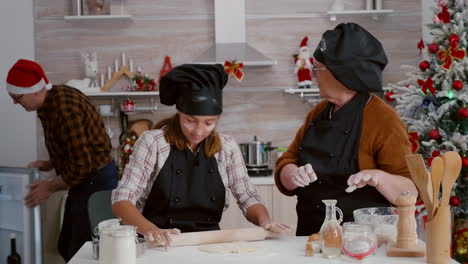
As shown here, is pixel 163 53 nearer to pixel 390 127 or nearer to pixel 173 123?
pixel 173 123

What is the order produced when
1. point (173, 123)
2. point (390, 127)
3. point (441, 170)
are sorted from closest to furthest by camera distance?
1. point (441, 170)
2. point (390, 127)
3. point (173, 123)

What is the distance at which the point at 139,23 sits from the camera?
4.82m

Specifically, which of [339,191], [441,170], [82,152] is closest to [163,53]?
[82,152]

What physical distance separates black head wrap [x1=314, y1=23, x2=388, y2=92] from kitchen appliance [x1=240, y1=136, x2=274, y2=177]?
2.16m

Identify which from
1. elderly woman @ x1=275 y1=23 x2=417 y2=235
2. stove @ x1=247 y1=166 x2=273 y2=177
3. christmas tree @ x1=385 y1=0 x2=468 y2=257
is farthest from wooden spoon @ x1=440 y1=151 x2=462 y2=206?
stove @ x1=247 y1=166 x2=273 y2=177

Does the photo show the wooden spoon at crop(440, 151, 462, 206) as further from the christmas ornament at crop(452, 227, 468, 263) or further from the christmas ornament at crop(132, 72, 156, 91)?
the christmas ornament at crop(132, 72, 156, 91)

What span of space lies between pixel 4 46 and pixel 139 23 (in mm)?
987

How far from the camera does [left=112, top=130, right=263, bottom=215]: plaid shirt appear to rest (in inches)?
93.0

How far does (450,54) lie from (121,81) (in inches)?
92.5

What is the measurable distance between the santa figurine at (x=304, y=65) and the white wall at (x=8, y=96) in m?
1.94

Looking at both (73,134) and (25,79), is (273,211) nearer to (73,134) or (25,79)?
(73,134)

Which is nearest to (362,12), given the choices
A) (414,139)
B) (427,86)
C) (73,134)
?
(427,86)

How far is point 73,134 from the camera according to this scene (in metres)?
3.50

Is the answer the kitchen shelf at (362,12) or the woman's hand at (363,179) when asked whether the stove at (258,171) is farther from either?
the woman's hand at (363,179)
